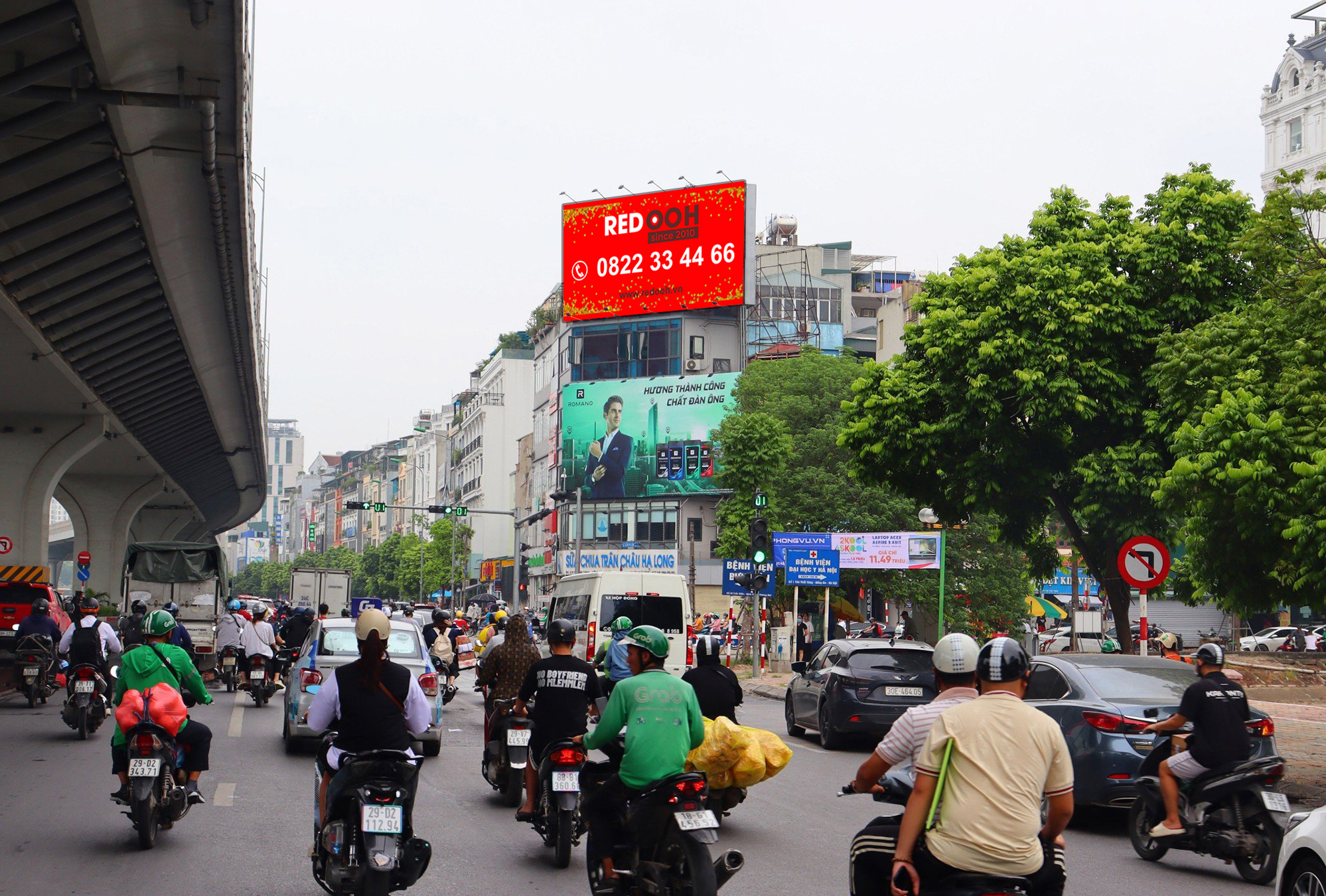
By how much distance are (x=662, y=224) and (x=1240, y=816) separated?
213 feet

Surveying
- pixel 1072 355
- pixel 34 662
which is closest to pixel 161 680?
pixel 34 662

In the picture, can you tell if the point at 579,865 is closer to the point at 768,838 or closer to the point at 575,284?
the point at 768,838

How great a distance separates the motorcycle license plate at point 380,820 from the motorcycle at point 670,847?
3.86ft

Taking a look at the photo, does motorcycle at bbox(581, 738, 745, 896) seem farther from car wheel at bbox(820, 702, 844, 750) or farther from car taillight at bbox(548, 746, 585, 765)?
car wheel at bbox(820, 702, 844, 750)

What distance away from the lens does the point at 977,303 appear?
76.3 ft

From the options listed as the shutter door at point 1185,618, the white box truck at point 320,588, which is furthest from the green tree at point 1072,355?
the shutter door at point 1185,618

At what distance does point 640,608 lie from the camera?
80.8 feet

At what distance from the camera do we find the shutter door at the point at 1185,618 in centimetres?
6506

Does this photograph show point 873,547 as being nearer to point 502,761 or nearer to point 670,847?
point 502,761

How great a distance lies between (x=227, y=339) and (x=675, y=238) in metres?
45.8

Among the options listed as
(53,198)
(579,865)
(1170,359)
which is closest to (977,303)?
(1170,359)

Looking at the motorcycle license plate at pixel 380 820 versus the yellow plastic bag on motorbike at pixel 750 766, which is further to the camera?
the yellow plastic bag on motorbike at pixel 750 766

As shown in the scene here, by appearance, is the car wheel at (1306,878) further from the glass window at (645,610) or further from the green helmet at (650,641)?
the glass window at (645,610)

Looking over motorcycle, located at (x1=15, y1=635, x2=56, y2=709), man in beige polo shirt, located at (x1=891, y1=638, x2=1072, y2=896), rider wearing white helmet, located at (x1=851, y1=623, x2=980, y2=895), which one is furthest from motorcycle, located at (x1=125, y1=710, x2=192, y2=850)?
motorcycle, located at (x1=15, y1=635, x2=56, y2=709)
